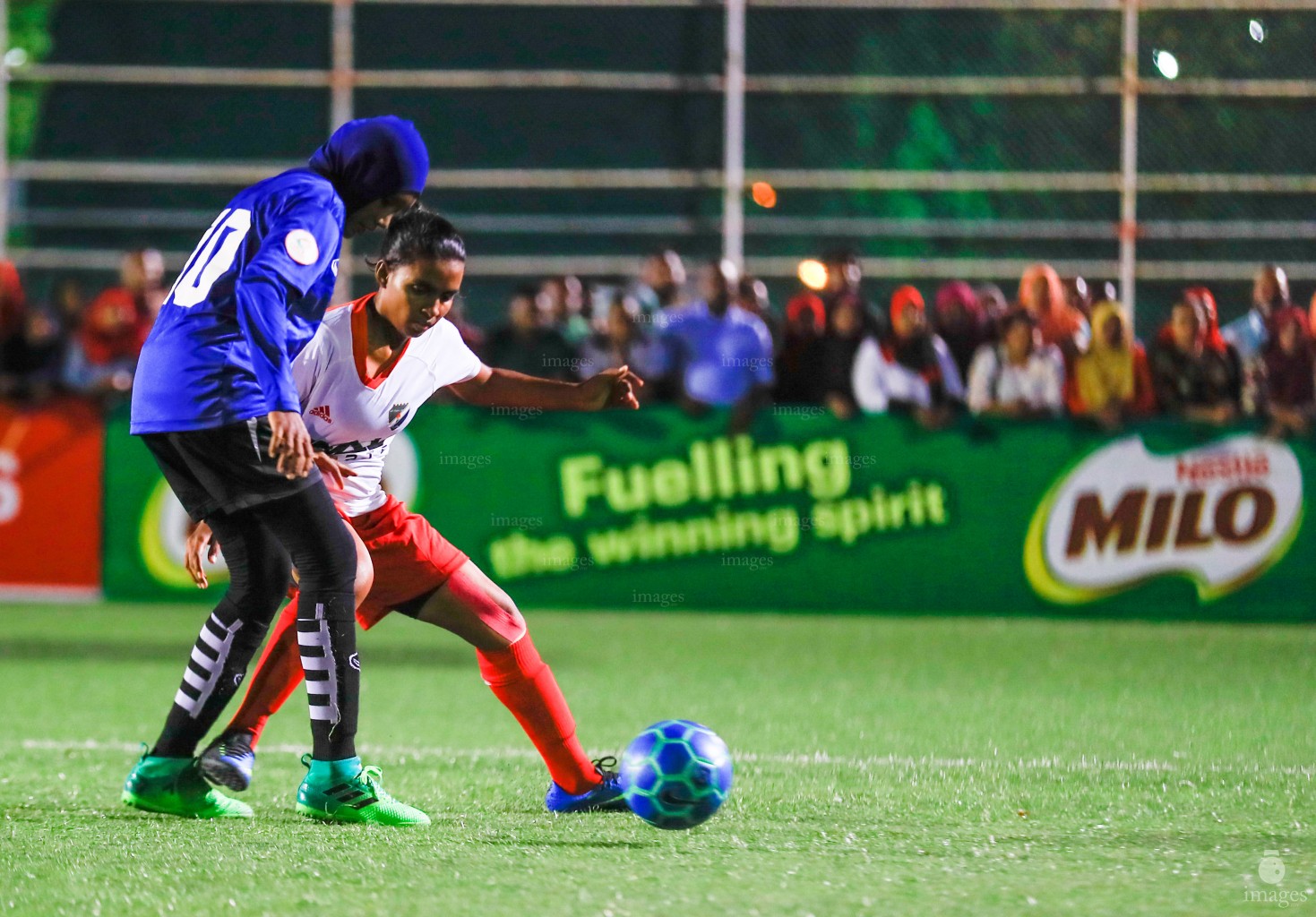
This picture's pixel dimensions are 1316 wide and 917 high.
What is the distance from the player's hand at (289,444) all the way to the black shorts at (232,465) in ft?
0.32

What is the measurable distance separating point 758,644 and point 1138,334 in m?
5.28

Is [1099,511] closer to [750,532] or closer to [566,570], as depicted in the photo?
[750,532]

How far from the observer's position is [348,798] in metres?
5.20

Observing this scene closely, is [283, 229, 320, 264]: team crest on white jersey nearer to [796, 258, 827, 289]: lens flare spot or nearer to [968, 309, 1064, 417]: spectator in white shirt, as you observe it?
[968, 309, 1064, 417]: spectator in white shirt

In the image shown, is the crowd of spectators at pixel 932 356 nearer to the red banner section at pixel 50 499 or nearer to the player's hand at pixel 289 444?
the red banner section at pixel 50 499

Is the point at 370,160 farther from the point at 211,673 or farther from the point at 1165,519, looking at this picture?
the point at 1165,519

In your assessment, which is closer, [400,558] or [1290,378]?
[400,558]

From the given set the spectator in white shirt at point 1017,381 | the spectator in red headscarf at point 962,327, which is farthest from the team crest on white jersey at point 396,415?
the spectator in red headscarf at point 962,327

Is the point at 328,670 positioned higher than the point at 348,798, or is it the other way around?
the point at 328,670

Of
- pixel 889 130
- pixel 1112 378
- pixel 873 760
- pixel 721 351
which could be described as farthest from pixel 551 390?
pixel 889 130

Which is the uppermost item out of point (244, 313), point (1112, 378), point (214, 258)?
point (214, 258)

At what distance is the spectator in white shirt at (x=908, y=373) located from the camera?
12180 millimetres

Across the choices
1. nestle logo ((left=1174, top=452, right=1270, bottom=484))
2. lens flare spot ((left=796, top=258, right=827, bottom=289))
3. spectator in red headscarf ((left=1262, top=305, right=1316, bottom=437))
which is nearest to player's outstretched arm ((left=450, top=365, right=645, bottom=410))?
nestle logo ((left=1174, top=452, right=1270, bottom=484))

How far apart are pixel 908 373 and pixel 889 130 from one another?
4.92m
